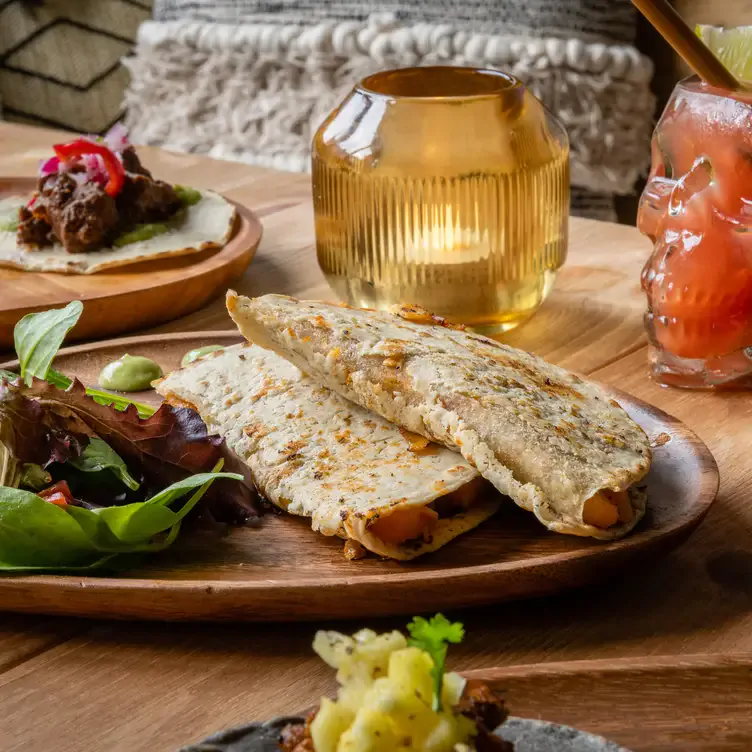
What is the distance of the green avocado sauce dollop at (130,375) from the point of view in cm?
163

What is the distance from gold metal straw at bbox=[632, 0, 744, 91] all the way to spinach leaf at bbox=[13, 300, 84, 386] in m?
0.82

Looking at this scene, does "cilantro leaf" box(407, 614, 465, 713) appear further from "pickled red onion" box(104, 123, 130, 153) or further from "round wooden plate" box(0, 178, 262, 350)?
"pickled red onion" box(104, 123, 130, 153)

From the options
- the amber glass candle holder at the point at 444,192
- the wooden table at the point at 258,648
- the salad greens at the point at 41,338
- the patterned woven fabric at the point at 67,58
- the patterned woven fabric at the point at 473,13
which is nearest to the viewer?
the wooden table at the point at 258,648

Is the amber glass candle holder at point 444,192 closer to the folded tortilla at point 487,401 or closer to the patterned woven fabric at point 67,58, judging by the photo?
the folded tortilla at point 487,401

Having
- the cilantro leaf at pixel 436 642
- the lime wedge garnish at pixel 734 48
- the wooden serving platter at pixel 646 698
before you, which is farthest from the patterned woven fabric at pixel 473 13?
the cilantro leaf at pixel 436 642

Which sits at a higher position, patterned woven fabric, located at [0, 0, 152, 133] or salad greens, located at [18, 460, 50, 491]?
salad greens, located at [18, 460, 50, 491]

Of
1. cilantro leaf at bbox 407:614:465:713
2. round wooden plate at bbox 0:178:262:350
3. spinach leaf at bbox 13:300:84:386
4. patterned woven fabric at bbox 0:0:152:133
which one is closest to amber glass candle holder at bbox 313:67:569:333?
round wooden plate at bbox 0:178:262:350

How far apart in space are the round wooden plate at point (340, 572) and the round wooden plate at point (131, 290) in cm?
82

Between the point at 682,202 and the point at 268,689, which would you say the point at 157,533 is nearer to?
the point at 268,689

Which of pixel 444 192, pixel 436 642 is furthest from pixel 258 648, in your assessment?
pixel 444 192

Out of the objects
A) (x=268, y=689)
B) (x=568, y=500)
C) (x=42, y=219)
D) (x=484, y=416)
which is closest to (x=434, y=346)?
(x=484, y=416)

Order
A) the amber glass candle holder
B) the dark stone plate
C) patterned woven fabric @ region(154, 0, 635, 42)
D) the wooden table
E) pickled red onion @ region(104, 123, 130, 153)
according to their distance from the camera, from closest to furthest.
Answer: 1. the dark stone plate
2. the wooden table
3. the amber glass candle holder
4. pickled red onion @ region(104, 123, 130, 153)
5. patterned woven fabric @ region(154, 0, 635, 42)

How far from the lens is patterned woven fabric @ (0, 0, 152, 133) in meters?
4.78

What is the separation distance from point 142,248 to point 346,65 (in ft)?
6.67
